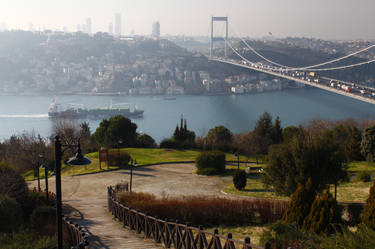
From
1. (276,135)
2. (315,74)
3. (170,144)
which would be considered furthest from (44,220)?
(315,74)

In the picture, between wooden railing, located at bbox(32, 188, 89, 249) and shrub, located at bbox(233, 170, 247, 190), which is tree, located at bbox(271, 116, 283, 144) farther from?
wooden railing, located at bbox(32, 188, 89, 249)

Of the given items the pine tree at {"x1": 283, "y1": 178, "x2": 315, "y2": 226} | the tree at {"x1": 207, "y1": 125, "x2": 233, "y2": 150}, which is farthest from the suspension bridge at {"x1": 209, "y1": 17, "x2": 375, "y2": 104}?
the pine tree at {"x1": 283, "y1": 178, "x2": 315, "y2": 226}

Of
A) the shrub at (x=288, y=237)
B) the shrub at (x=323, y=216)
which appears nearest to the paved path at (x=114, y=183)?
the shrub at (x=288, y=237)

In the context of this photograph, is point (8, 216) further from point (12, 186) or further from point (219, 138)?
point (219, 138)

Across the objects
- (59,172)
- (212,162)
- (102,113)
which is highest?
(59,172)

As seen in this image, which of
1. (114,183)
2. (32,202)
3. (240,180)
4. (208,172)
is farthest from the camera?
(208,172)
